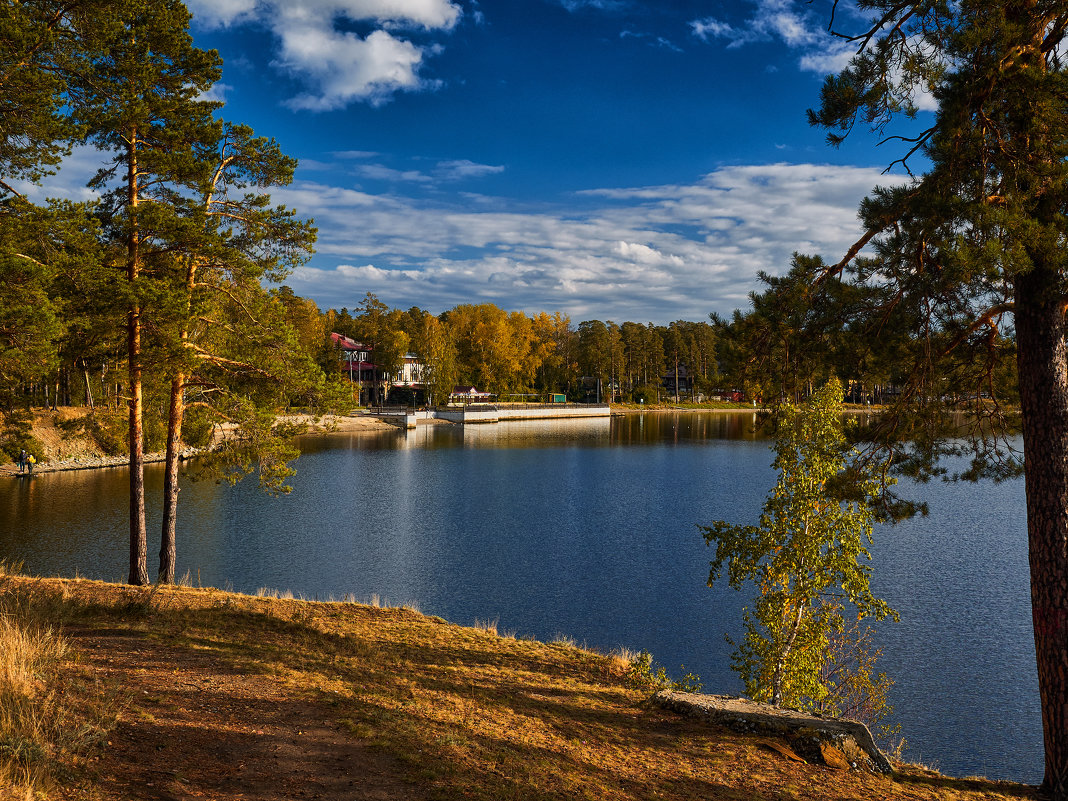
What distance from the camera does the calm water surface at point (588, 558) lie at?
13.4 m

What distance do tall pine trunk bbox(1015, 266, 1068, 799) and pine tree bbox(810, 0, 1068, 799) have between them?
11 millimetres

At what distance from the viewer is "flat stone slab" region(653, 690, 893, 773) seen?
24.1 feet

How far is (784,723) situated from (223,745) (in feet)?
19.0

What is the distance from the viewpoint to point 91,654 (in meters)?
7.32

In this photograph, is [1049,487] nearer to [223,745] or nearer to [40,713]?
[223,745]

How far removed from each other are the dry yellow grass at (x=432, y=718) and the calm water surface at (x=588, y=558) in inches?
206

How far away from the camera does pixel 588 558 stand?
2170 centimetres

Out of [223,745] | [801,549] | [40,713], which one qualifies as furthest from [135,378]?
[801,549]

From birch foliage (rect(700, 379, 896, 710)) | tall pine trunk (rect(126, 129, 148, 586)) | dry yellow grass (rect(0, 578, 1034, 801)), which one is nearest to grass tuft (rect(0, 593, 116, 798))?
dry yellow grass (rect(0, 578, 1034, 801))

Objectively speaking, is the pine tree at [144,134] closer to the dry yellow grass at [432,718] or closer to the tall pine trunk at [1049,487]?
the dry yellow grass at [432,718]

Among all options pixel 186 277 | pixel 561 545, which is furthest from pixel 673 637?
pixel 186 277

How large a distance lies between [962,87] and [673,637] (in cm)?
1224

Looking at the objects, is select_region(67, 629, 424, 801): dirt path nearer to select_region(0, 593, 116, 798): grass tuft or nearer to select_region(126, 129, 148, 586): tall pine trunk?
select_region(0, 593, 116, 798): grass tuft

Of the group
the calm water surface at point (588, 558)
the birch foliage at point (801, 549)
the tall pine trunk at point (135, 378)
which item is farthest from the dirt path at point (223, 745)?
the calm water surface at point (588, 558)
